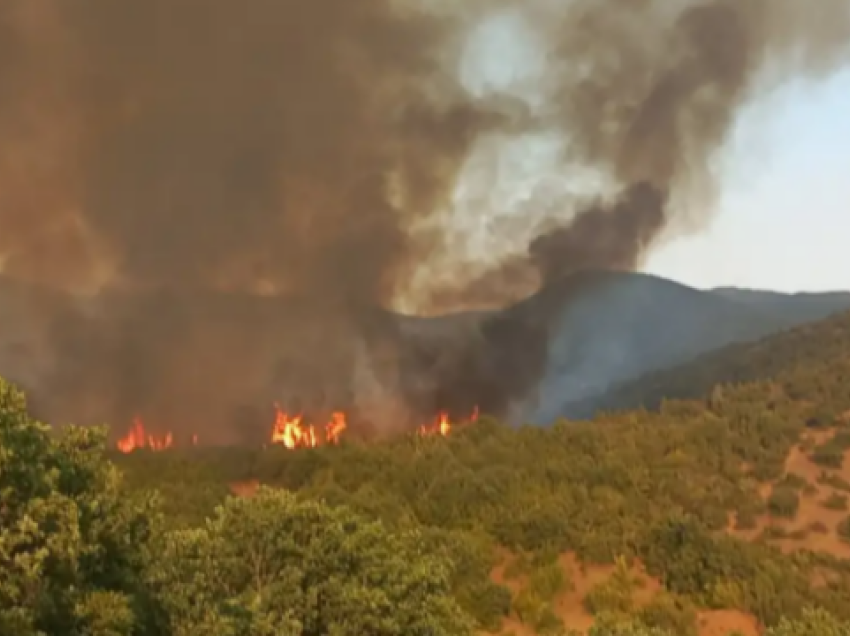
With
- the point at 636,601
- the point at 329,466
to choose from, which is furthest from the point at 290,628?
the point at 329,466

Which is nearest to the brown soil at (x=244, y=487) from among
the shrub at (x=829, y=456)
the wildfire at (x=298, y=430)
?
the wildfire at (x=298, y=430)

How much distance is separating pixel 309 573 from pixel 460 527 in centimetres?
1930

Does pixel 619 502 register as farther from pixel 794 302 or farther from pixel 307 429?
pixel 794 302

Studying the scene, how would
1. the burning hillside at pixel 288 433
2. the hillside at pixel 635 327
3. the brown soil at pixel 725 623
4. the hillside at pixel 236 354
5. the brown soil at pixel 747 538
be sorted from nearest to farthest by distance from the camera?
the brown soil at pixel 725 623, the brown soil at pixel 747 538, the burning hillside at pixel 288 433, the hillside at pixel 236 354, the hillside at pixel 635 327

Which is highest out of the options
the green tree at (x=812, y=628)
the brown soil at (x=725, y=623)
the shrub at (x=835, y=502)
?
the shrub at (x=835, y=502)

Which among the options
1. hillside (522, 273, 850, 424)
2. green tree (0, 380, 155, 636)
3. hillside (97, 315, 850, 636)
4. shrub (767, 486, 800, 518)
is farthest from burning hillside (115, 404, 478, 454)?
green tree (0, 380, 155, 636)

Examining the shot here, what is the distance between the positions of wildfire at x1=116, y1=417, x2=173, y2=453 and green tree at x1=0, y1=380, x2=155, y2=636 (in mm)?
43145

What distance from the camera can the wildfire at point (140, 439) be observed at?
178ft

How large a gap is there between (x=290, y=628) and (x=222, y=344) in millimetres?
→ 54165

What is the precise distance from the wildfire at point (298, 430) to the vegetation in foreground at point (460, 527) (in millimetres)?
8249

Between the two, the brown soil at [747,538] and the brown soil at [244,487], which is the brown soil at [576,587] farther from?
the brown soil at [244,487]

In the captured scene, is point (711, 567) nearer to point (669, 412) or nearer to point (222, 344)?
point (669, 412)

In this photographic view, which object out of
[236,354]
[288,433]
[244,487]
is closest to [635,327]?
[236,354]

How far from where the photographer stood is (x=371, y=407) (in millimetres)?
66312
